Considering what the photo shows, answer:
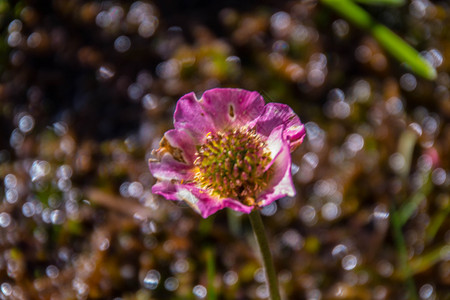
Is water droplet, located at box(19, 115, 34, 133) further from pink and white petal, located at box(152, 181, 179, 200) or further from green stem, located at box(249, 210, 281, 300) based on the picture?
green stem, located at box(249, 210, 281, 300)

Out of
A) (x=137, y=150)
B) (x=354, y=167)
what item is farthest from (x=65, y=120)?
(x=354, y=167)

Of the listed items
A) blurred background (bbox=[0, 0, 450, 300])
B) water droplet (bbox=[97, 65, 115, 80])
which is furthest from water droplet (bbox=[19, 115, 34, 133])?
water droplet (bbox=[97, 65, 115, 80])

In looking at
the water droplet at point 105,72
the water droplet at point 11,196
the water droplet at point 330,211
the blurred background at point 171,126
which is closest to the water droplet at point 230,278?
the blurred background at point 171,126

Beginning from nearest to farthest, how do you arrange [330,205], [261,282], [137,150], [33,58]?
[261,282] → [330,205] → [137,150] → [33,58]

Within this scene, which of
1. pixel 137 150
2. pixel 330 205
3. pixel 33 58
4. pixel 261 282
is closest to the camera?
pixel 261 282

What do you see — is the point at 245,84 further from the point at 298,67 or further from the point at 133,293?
the point at 133,293

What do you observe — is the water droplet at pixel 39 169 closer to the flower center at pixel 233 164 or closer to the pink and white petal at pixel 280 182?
the flower center at pixel 233 164

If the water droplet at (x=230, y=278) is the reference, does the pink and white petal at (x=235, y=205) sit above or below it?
above

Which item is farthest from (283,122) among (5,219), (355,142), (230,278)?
(5,219)
